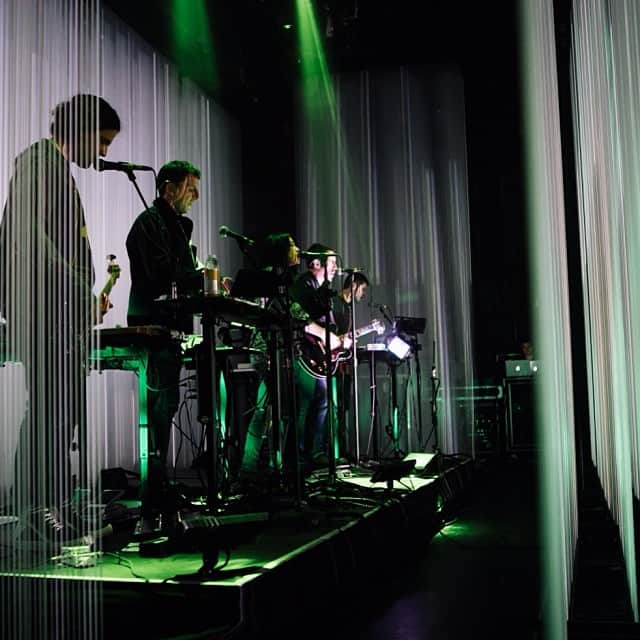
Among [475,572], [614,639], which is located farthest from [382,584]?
[614,639]

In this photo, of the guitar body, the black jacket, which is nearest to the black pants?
the black jacket

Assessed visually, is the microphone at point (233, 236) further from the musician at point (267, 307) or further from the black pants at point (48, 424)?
the black pants at point (48, 424)

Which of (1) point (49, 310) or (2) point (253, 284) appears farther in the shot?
(2) point (253, 284)

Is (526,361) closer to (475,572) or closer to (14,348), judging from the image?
(475,572)

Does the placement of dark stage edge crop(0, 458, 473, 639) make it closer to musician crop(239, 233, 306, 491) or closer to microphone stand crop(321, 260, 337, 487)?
microphone stand crop(321, 260, 337, 487)

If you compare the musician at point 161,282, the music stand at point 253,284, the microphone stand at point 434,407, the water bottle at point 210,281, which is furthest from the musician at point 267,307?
the microphone stand at point 434,407

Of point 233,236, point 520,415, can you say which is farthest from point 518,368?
point 233,236

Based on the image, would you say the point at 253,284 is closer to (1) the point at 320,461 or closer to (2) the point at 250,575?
(2) the point at 250,575

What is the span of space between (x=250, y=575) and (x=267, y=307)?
75.7 inches

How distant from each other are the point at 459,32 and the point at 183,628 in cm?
707

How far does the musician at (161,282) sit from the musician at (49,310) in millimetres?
833

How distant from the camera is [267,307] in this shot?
3779 millimetres

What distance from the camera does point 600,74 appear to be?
2.10 meters

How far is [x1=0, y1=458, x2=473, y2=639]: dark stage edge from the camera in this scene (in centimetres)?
192
